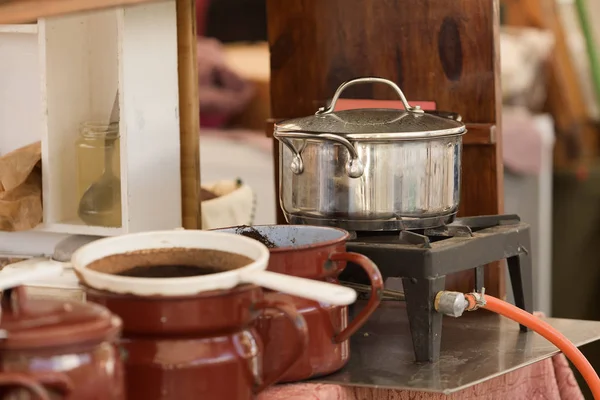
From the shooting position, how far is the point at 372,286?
1.23 m

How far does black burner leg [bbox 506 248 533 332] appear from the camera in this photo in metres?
1.66

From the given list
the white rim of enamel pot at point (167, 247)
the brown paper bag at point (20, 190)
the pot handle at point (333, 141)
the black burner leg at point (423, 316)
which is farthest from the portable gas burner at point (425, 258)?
the brown paper bag at point (20, 190)

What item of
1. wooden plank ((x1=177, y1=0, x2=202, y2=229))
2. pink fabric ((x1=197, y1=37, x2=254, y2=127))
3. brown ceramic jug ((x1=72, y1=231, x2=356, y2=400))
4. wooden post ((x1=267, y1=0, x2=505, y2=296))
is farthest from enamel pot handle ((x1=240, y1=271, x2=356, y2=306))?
pink fabric ((x1=197, y1=37, x2=254, y2=127))

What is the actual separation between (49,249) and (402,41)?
85cm

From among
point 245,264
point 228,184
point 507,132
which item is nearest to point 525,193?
point 507,132

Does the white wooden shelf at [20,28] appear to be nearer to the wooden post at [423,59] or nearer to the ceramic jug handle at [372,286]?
Answer: the wooden post at [423,59]

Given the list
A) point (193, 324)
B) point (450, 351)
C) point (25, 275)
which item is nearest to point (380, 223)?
point (450, 351)

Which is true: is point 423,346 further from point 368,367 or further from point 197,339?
point 197,339

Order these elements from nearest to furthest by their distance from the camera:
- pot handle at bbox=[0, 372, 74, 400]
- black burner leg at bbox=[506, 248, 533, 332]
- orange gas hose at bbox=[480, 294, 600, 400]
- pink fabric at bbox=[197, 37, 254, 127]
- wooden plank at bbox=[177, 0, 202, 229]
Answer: pot handle at bbox=[0, 372, 74, 400] → orange gas hose at bbox=[480, 294, 600, 400] → black burner leg at bbox=[506, 248, 533, 332] → wooden plank at bbox=[177, 0, 202, 229] → pink fabric at bbox=[197, 37, 254, 127]

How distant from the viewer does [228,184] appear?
7.56 ft

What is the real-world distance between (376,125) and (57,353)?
0.75 metres

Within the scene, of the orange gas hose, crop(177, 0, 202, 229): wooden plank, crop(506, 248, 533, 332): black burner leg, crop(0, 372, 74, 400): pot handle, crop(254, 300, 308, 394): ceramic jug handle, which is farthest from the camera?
crop(177, 0, 202, 229): wooden plank

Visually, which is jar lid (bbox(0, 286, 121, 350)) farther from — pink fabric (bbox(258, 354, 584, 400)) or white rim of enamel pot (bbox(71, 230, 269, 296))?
pink fabric (bbox(258, 354, 584, 400))

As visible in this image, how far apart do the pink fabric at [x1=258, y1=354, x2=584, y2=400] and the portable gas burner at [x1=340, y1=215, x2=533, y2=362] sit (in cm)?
9
